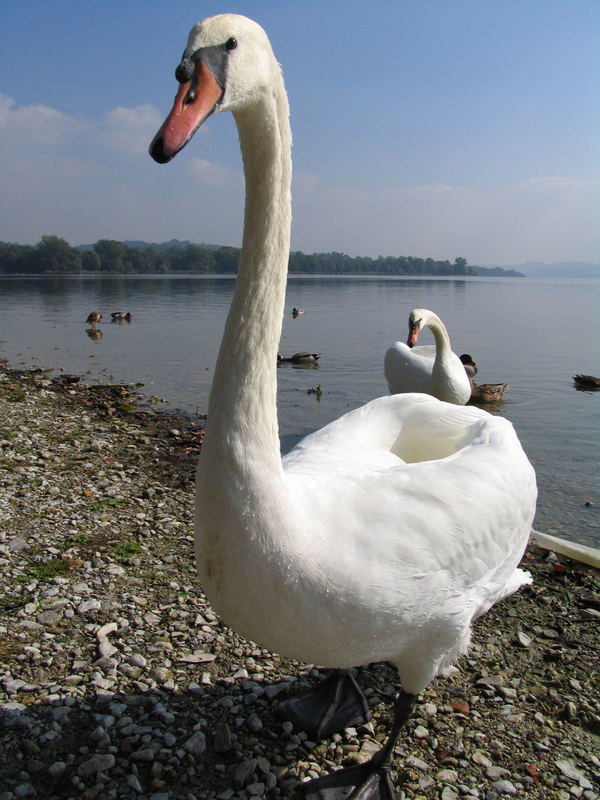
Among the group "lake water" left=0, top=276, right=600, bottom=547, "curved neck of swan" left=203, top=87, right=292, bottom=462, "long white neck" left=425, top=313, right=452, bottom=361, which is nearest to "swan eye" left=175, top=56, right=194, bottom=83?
"curved neck of swan" left=203, top=87, right=292, bottom=462

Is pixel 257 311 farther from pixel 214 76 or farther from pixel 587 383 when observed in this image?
pixel 587 383

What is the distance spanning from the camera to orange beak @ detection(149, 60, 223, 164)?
1810mm

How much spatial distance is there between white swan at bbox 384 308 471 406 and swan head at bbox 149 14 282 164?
8310 millimetres

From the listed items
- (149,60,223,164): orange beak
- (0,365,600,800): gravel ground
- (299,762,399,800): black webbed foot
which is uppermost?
(149,60,223,164): orange beak

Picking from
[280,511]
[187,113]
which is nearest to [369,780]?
[280,511]

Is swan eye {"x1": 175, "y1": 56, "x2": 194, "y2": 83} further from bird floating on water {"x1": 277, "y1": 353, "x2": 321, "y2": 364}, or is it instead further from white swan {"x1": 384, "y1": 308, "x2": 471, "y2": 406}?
bird floating on water {"x1": 277, "y1": 353, "x2": 321, "y2": 364}

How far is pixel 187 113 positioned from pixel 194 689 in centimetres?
305

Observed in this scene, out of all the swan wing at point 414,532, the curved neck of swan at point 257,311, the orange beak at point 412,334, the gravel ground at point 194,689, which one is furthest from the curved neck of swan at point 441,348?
the curved neck of swan at point 257,311

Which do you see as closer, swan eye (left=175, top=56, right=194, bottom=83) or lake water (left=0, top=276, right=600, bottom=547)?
swan eye (left=175, top=56, right=194, bottom=83)

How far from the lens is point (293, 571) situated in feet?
7.61

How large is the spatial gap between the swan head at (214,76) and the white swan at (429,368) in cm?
831

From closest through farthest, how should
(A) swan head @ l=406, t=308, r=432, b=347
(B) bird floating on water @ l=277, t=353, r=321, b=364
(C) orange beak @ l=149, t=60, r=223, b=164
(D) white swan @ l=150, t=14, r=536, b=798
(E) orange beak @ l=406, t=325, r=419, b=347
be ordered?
(C) orange beak @ l=149, t=60, r=223, b=164 → (D) white swan @ l=150, t=14, r=536, b=798 → (A) swan head @ l=406, t=308, r=432, b=347 → (E) orange beak @ l=406, t=325, r=419, b=347 → (B) bird floating on water @ l=277, t=353, r=321, b=364

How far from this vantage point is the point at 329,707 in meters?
3.36

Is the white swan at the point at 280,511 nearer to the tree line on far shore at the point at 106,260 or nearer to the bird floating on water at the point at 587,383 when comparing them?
the bird floating on water at the point at 587,383
